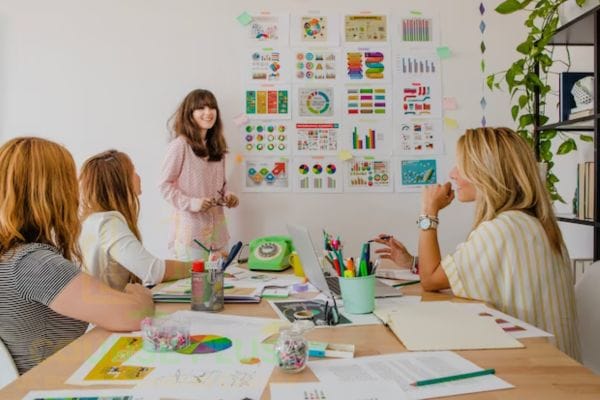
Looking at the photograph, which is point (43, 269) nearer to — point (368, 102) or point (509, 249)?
point (509, 249)

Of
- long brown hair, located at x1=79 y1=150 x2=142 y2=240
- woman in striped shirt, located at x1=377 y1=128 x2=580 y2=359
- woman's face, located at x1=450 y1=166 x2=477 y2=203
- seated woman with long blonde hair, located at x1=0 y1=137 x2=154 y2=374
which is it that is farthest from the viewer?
long brown hair, located at x1=79 y1=150 x2=142 y2=240

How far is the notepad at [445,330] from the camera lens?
0.99 m

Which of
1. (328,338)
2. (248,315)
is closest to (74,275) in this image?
(248,315)

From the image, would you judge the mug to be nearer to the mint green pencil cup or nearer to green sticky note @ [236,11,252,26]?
the mint green pencil cup

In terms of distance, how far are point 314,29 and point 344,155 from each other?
2.50ft

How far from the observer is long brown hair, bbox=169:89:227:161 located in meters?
2.89

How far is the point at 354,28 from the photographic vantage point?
10.2ft

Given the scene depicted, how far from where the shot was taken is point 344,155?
10.2ft

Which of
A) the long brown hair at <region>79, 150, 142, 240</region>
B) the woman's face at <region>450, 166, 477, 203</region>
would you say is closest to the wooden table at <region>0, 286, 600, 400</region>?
the woman's face at <region>450, 166, 477, 203</region>

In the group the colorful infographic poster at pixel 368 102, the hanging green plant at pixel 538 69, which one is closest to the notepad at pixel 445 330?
the hanging green plant at pixel 538 69

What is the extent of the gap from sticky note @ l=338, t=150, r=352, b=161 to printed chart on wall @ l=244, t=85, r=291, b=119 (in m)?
0.37

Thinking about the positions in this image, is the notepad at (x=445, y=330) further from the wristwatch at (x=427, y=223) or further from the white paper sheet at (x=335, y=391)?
the wristwatch at (x=427, y=223)

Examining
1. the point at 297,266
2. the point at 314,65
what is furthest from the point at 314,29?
the point at 297,266

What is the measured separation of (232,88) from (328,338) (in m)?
2.29
